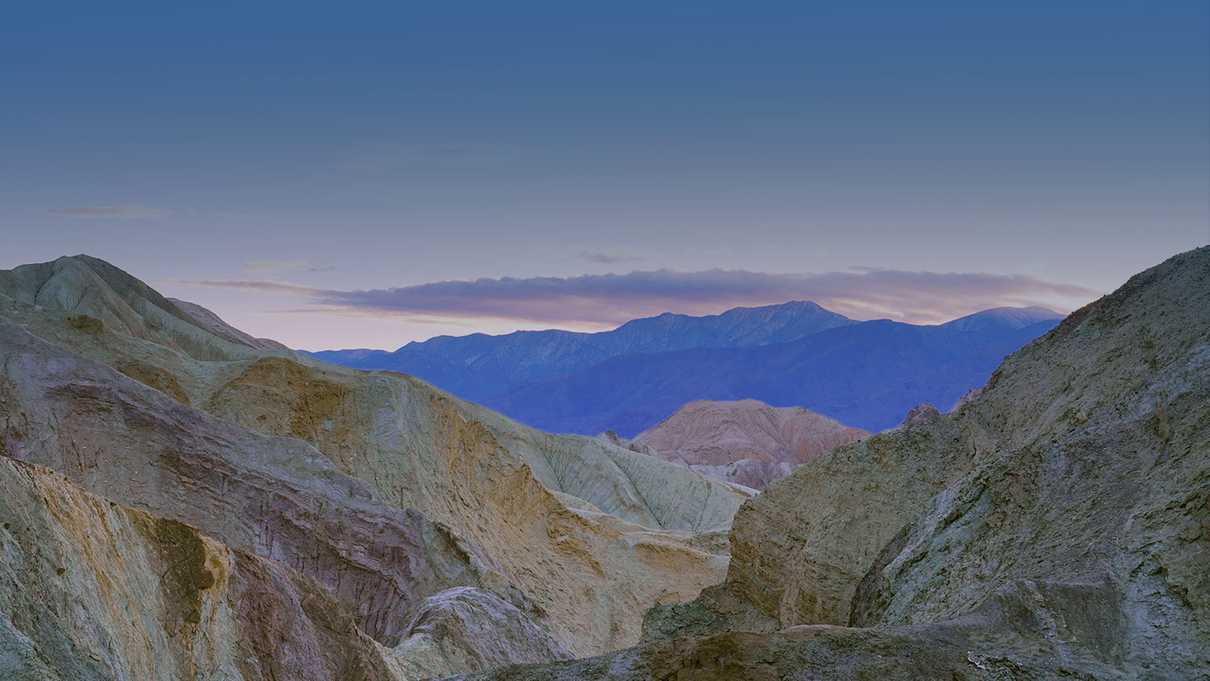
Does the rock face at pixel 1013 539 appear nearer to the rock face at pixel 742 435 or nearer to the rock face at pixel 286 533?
the rock face at pixel 286 533

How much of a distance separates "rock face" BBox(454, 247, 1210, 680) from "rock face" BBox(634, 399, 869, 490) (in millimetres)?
76613

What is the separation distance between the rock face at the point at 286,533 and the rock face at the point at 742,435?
1977 inches

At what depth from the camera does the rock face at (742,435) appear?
3848 inches

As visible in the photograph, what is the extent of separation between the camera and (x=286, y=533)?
21.0m

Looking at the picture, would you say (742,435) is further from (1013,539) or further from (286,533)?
(1013,539)

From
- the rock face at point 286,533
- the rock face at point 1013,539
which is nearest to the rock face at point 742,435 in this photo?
the rock face at point 286,533

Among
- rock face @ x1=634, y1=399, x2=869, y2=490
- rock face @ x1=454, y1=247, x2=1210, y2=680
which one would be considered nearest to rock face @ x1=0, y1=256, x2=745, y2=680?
rock face @ x1=454, y1=247, x2=1210, y2=680

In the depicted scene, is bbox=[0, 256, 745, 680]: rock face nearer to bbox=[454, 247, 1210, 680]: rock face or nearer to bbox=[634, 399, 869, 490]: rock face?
bbox=[454, 247, 1210, 680]: rock face

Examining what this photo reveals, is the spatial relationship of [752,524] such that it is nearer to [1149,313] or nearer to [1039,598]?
[1149,313]

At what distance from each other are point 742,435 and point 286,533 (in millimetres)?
84887

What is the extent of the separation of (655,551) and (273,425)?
15098 millimetres

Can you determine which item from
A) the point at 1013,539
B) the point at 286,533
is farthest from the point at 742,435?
the point at 1013,539

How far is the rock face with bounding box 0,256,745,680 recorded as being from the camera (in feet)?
27.2

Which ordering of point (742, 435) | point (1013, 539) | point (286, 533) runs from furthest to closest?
1. point (742, 435)
2. point (286, 533)
3. point (1013, 539)
